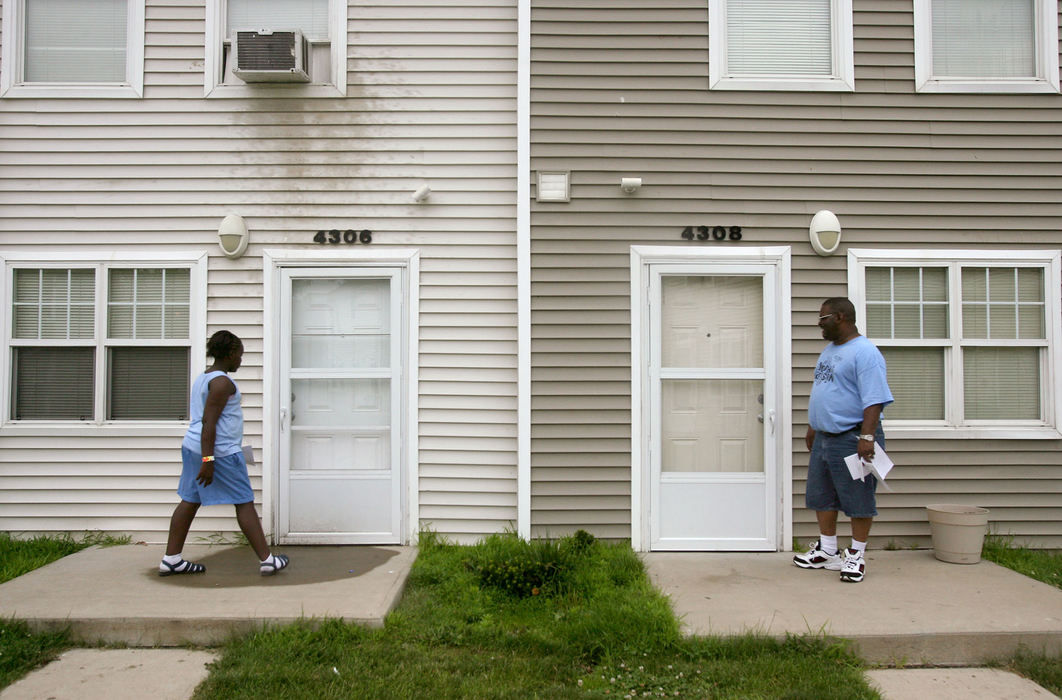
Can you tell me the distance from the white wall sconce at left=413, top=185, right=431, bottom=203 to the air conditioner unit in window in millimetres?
1199

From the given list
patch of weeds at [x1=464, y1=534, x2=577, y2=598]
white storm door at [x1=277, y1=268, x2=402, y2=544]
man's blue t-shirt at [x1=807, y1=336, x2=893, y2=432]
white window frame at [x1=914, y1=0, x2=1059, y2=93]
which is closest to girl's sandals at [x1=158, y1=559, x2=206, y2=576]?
white storm door at [x1=277, y1=268, x2=402, y2=544]

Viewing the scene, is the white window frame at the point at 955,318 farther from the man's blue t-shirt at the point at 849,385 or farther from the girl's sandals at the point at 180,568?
the girl's sandals at the point at 180,568

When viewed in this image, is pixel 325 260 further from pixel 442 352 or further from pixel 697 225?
pixel 697 225

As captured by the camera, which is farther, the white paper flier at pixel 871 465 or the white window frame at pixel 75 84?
the white window frame at pixel 75 84

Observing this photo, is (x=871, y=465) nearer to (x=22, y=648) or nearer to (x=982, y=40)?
Result: (x=982, y=40)

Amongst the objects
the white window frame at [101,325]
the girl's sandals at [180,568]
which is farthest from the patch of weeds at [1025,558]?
the white window frame at [101,325]

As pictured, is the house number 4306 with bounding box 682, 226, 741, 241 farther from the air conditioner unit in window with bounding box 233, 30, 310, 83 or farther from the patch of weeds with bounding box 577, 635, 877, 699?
the air conditioner unit in window with bounding box 233, 30, 310, 83

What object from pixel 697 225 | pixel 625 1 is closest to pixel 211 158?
pixel 625 1

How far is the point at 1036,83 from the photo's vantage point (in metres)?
5.57

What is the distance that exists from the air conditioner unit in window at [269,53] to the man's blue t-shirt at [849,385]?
4.27 m

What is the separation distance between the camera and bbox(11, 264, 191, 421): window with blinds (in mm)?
5664

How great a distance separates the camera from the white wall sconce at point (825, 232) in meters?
5.35

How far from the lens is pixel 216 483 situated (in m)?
4.55

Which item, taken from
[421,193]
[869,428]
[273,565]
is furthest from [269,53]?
[869,428]
